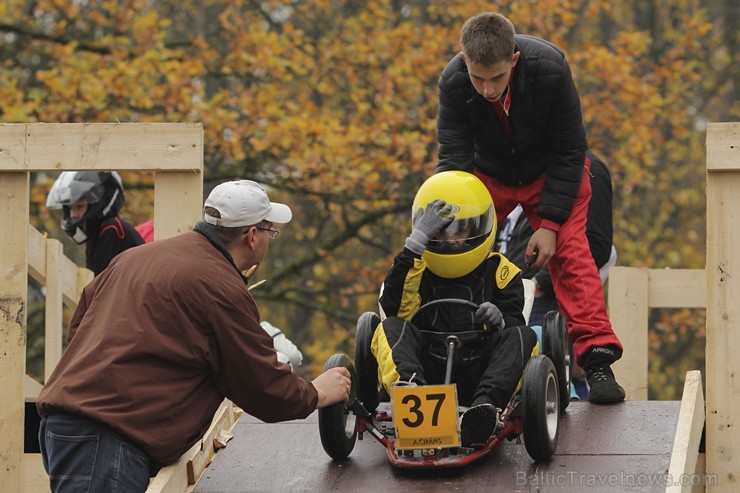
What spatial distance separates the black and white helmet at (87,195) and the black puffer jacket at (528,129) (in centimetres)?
301

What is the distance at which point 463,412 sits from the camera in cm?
504


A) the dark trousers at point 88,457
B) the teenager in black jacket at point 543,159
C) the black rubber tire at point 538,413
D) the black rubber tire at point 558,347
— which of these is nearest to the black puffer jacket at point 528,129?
the teenager in black jacket at point 543,159

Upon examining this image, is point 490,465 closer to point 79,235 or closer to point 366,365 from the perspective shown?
point 366,365

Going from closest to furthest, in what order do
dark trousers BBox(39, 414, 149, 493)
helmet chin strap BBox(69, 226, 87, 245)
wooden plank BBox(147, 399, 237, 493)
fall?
dark trousers BBox(39, 414, 149, 493) → wooden plank BBox(147, 399, 237, 493) → helmet chin strap BBox(69, 226, 87, 245)

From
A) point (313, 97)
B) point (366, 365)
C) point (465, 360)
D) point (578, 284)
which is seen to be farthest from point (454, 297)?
point (313, 97)

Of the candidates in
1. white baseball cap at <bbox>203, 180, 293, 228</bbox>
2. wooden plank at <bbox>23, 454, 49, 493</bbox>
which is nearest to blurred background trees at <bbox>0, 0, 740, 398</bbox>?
wooden plank at <bbox>23, 454, 49, 493</bbox>

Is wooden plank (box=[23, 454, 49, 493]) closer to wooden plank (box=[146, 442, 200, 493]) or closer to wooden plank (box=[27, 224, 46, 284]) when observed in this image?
wooden plank (box=[27, 224, 46, 284])

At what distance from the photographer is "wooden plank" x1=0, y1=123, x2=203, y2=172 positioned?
5453mm

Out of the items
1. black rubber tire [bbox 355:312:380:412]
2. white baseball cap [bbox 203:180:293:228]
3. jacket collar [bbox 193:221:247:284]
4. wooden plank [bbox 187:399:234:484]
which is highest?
white baseball cap [bbox 203:180:293:228]

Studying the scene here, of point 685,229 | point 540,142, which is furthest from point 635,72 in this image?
point 540,142

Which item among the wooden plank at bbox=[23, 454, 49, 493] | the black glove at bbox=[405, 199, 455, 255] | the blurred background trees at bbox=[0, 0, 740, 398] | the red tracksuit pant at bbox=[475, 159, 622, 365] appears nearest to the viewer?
the black glove at bbox=[405, 199, 455, 255]

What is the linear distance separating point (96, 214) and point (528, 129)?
3516mm

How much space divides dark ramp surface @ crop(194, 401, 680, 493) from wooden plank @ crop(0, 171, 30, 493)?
0.95 metres

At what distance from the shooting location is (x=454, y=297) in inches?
212
